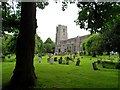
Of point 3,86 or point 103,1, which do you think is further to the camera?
point 103,1

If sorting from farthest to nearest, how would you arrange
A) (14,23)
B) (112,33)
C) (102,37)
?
(102,37)
(112,33)
(14,23)

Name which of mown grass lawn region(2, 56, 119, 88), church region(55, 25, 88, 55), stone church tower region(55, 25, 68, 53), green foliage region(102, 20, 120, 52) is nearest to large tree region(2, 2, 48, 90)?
mown grass lawn region(2, 56, 119, 88)

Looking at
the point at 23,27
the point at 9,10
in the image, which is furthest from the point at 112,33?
the point at 23,27

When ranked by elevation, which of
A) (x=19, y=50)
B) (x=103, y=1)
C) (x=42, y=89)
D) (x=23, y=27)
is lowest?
(x=42, y=89)

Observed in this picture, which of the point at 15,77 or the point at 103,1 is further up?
the point at 103,1

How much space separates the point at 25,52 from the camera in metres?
13.5

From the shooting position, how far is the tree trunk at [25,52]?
43.0 feet

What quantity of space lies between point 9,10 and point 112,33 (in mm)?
19715

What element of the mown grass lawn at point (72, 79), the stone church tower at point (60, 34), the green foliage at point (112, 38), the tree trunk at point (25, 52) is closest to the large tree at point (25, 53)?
the tree trunk at point (25, 52)

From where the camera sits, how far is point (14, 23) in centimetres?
1969

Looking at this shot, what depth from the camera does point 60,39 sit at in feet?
490

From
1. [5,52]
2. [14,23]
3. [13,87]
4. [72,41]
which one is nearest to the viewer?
[13,87]

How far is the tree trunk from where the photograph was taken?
13092 mm

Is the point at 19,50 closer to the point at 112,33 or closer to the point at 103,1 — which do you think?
the point at 103,1
